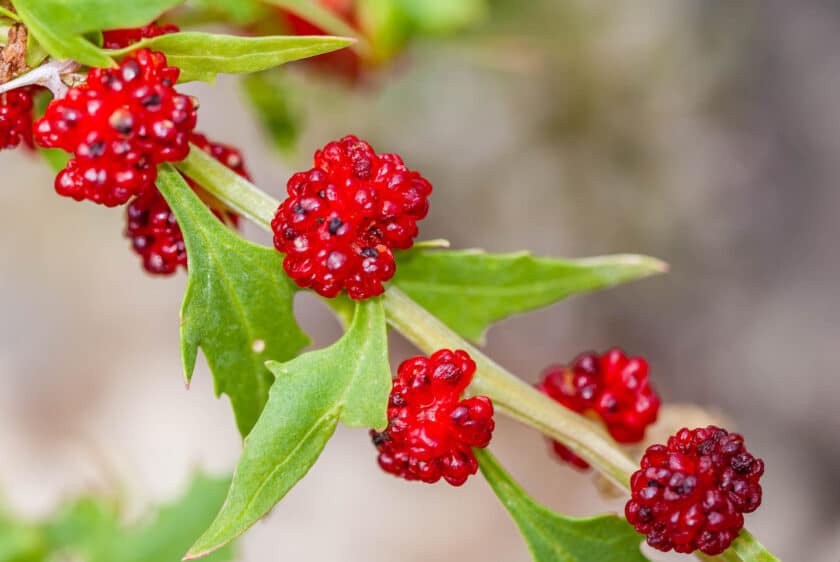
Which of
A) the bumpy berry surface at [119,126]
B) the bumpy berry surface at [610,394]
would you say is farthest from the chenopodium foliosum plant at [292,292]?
the bumpy berry surface at [610,394]

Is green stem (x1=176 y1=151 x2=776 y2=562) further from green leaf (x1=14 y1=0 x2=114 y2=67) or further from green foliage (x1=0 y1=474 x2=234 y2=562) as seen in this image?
green foliage (x1=0 y1=474 x2=234 y2=562)

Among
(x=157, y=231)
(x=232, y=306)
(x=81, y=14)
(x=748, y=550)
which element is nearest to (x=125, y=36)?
(x=81, y=14)

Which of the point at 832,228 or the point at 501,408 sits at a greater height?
the point at 501,408

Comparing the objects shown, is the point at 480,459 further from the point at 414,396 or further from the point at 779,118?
the point at 779,118

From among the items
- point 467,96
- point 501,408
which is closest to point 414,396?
point 501,408

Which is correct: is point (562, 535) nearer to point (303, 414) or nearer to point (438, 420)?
point (438, 420)

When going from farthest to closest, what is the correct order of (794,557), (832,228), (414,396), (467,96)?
1. (467,96)
2. (832,228)
3. (794,557)
4. (414,396)

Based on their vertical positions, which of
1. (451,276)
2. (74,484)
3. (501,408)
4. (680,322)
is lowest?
(74,484)
